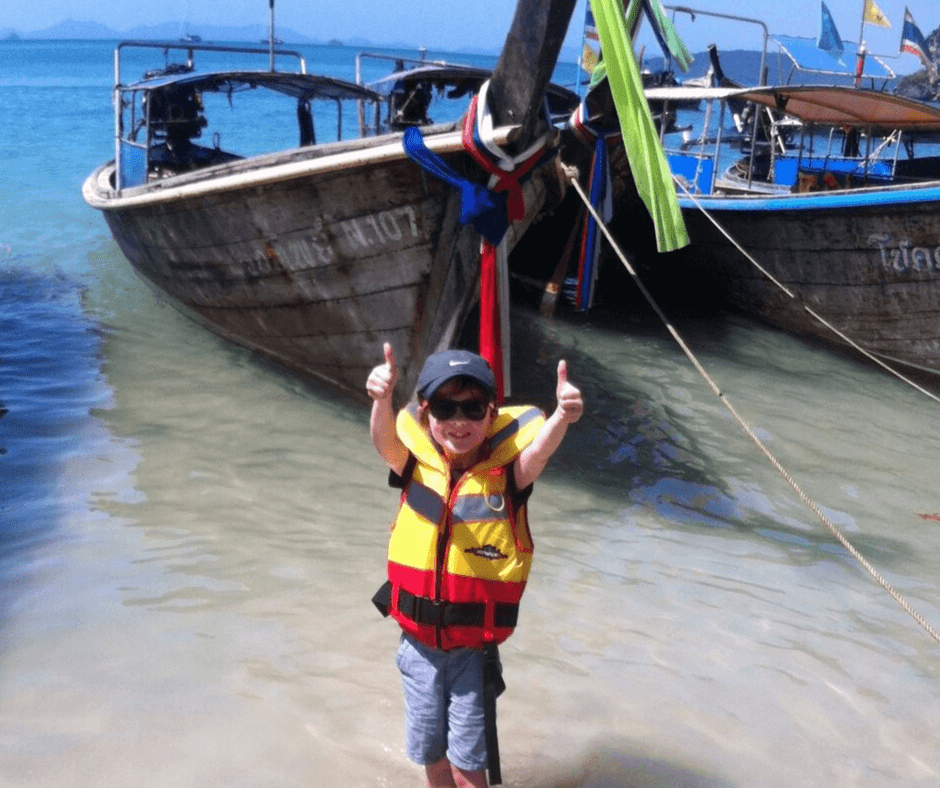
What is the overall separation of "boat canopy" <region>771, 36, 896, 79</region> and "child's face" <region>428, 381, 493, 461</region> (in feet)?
43.3

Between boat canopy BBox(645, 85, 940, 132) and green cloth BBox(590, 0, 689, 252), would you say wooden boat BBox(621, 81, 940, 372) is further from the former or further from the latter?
green cloth BBox(590, 0, 689, 252)

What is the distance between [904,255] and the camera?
822 centimetres

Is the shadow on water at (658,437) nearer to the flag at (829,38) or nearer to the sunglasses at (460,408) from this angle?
the sunglasses at (460,408)

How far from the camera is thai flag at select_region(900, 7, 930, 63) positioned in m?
18.2

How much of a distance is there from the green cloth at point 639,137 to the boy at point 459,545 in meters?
2.30

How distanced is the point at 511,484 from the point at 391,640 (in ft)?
5.49

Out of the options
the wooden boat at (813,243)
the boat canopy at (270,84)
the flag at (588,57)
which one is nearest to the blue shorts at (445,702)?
the wooden boat at (813,243)

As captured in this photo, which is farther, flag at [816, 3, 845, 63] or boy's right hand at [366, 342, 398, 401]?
flag at [816, 3, 845, 63]

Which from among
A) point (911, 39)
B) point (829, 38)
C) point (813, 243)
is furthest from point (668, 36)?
point (911, 39)

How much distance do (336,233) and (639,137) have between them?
87.2 inches

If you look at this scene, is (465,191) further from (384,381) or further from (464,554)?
(464,554)

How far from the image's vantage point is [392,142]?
5859 millimetres

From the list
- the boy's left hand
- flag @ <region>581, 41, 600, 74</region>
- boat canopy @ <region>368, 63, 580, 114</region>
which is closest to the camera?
the boy's left hand

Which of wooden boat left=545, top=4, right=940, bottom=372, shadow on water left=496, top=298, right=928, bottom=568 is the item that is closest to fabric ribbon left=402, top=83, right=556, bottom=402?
shadow on water left=496, top=298, right=928, bottom=568
